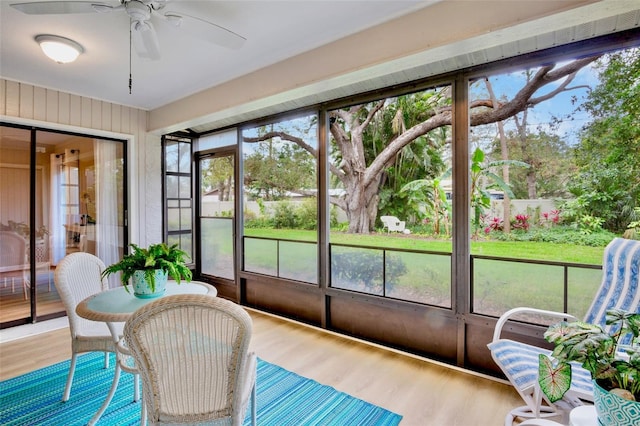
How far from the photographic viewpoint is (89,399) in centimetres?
222

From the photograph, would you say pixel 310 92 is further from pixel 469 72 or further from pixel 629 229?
pixel 629 229

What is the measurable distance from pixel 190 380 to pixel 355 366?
172cm

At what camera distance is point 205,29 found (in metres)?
1.94

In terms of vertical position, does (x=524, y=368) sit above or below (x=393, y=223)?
below

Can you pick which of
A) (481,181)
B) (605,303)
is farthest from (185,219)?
(605,303)

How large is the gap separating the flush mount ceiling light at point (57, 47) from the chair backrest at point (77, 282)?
5.36 feet

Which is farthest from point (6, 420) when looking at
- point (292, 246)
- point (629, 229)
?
point (629, 229)

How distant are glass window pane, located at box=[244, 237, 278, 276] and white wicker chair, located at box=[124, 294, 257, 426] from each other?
104 inches

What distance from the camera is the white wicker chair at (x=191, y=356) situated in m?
1.24

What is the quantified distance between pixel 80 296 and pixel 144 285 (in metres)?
0.79

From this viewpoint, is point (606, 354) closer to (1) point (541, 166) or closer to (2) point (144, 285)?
(1) point (541, 166)

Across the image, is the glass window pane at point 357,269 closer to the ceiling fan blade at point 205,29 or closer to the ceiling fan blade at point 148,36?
the ceiling fan blade at point 205,29

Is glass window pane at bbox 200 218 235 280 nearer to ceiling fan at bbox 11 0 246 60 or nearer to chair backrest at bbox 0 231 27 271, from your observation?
chair backrest at bbox 0 231 27 271

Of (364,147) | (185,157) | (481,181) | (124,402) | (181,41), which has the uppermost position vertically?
(181,41)
